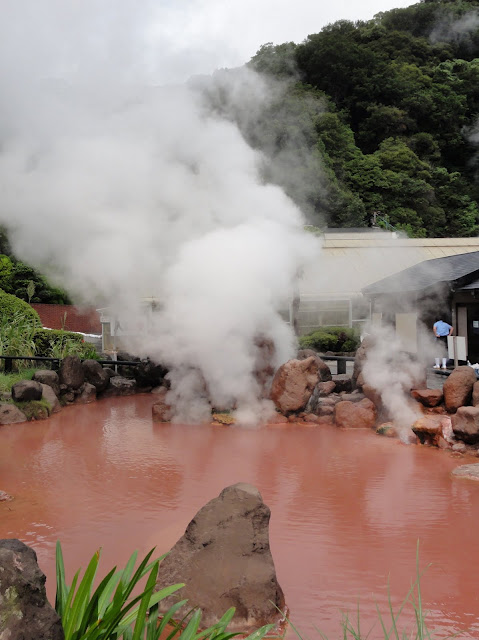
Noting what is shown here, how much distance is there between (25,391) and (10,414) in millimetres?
692

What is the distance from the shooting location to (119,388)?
1496 centimetres

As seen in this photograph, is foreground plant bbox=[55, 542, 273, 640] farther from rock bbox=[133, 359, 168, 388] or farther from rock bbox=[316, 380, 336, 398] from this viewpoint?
rock bbox=[133, 359, 168, 388]

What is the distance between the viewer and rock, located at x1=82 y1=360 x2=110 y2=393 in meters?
14.5

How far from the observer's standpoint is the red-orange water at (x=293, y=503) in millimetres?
4570

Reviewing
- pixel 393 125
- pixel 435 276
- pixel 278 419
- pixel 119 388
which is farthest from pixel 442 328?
pixel 393 125

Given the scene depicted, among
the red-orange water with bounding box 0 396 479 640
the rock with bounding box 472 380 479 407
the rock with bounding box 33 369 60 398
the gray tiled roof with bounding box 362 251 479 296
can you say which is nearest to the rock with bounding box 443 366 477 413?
the rock with bounding box 472 380 479 407

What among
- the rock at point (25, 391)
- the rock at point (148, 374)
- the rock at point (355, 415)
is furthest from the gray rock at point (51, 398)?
the rock at point (355, 415)

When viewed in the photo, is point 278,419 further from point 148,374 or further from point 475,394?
point 148,374

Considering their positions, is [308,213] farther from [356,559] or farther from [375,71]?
[356,559]

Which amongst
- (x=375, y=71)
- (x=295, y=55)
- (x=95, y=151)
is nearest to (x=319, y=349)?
(x=95, y=151)

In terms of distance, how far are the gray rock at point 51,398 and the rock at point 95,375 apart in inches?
→ 69.6

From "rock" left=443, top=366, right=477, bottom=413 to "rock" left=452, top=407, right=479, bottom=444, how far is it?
5.18 ft

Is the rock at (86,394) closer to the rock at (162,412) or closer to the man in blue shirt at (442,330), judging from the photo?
the rock at (162,412)

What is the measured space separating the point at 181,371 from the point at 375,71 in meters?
38.3
